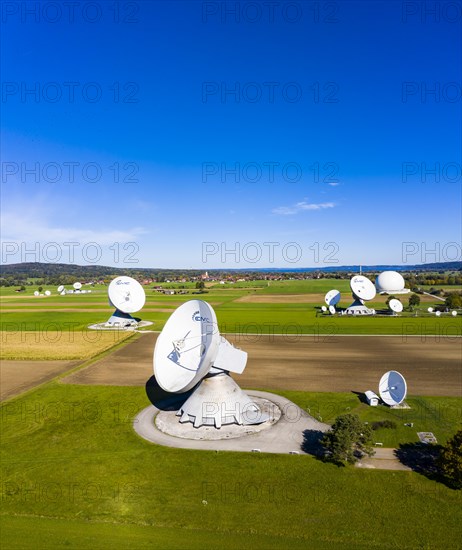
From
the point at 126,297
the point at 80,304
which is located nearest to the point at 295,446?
the point at 126,297

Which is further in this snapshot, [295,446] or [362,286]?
[362,286]

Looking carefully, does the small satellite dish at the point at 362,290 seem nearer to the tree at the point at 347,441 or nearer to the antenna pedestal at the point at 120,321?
the antenna pedestal at the point at 120,321

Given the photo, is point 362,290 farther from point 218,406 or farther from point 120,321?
point 218,406

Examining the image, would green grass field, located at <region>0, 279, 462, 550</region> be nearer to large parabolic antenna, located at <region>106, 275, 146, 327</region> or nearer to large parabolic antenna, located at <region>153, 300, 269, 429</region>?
large parabolic antenna, located at <region>153, 300, 269, 429</region>

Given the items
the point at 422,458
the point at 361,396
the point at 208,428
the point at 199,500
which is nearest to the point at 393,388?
the point at 361,396

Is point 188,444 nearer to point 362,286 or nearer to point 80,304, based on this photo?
point 362,286

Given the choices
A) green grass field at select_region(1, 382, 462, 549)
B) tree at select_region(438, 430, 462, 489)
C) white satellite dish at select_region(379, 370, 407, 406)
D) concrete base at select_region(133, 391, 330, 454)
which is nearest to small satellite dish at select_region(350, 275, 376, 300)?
white satellite dish at select_region(379, 370, 407, 406)

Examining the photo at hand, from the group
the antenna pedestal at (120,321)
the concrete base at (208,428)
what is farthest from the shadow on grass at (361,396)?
the antenna pedestal at (120,321)

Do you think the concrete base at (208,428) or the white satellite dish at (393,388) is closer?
the concrete base at (208,428)
